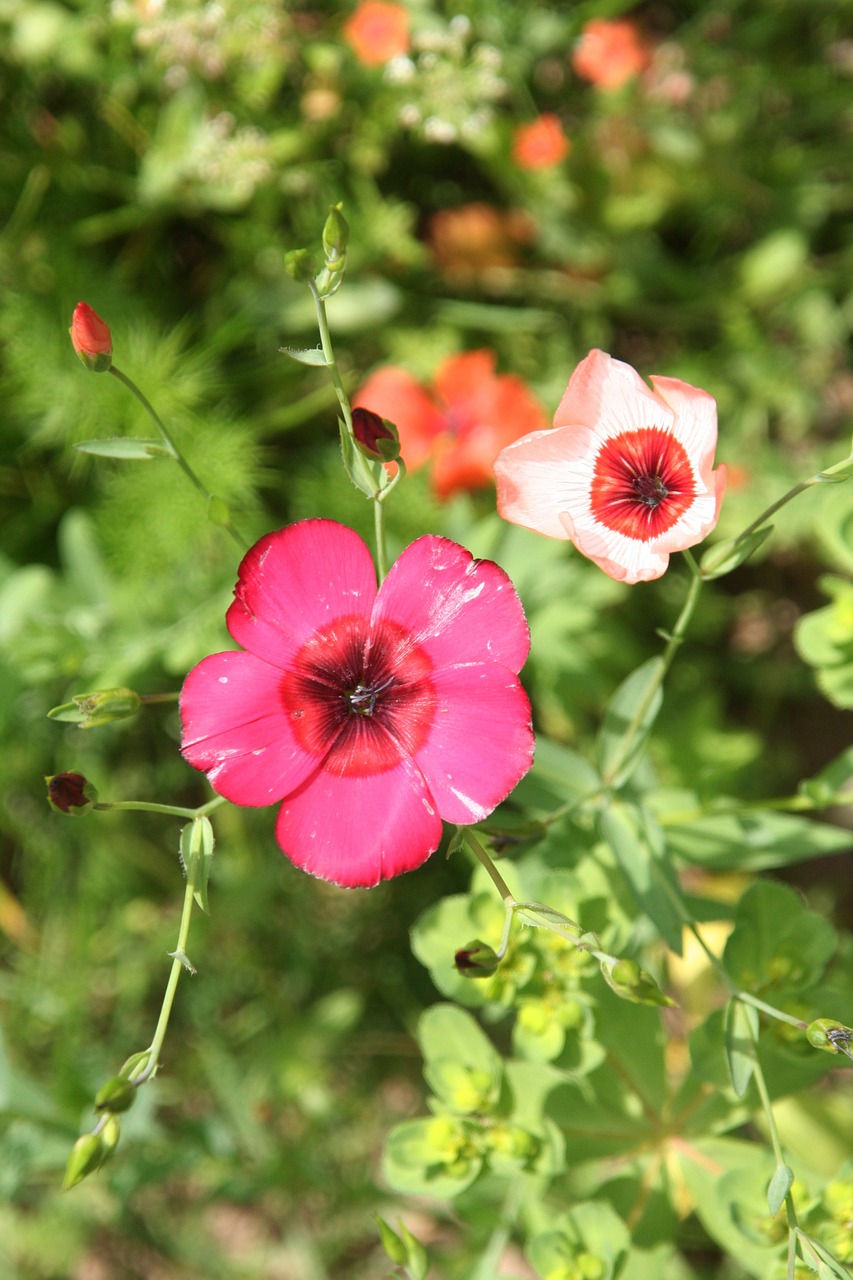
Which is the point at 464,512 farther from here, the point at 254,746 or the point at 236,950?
the point at 236,950

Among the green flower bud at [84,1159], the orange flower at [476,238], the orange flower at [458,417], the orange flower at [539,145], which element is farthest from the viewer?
the orange flower at [476,238]

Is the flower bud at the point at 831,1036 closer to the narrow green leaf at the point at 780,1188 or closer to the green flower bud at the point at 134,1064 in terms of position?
the narrow green leaf at the point at 780,1188

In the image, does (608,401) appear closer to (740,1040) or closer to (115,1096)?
(740,1040)

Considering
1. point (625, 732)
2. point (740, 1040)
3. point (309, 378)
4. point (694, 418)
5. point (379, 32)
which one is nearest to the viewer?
point (694, 418)

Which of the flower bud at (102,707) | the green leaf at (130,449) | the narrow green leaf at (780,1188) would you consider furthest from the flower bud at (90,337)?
the narrow green leaf at (780,1188)

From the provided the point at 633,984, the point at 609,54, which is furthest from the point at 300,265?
the point at 609,54

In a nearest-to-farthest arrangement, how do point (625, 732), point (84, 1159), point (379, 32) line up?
point (84, 1159)
point (625, 732)
point (379, 32)

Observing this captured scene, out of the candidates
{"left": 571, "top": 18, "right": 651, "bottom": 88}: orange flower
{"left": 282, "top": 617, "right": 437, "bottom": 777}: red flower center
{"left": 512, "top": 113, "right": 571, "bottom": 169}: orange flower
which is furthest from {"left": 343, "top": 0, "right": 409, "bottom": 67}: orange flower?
{"left": 282, "top": 617, "right": 437, "bottom": 777}: red flower center
